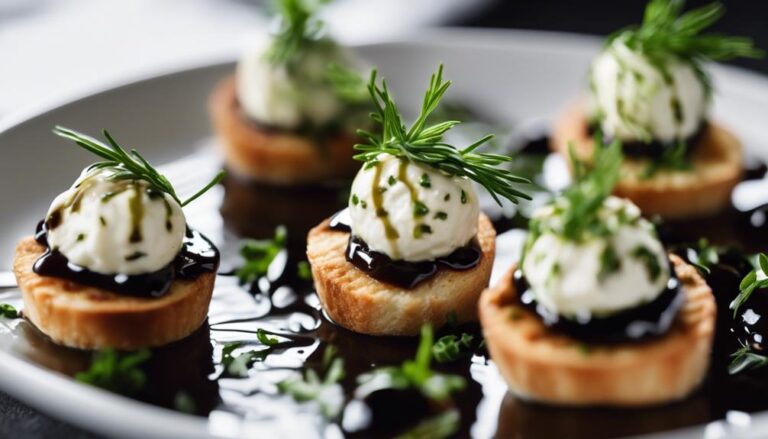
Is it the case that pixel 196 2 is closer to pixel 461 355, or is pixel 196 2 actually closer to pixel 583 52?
pixel 583 52

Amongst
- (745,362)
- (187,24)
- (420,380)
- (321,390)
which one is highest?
(420,380)

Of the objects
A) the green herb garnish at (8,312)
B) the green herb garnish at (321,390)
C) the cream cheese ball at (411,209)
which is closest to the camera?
the green herb garnish at (321,390)

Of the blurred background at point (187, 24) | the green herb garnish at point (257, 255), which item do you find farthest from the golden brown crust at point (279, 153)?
the blurred background at point (187, 24)

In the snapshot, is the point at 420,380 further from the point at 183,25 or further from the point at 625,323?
the point at 183,25

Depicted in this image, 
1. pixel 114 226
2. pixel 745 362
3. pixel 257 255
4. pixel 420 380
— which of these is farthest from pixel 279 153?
pixel 745 362

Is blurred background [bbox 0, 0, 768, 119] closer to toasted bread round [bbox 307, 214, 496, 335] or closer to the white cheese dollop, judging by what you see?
the white cheese dollop

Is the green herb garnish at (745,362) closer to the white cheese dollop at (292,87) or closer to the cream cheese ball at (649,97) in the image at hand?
the cream cheese ball at (649,97)

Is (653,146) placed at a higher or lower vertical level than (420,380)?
lower
